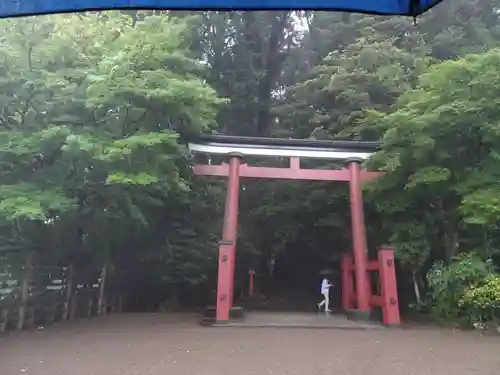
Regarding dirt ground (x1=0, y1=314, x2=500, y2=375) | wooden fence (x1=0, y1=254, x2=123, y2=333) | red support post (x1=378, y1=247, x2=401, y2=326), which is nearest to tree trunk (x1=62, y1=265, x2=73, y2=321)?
wooden fence (x1=0, y1=254, x2=123, y2=333)

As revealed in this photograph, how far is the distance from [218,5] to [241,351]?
667 centimetres

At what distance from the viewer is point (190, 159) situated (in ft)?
40.9

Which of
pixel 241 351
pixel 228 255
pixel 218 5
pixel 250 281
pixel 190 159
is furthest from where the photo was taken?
pixel 250 281

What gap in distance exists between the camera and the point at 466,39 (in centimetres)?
1783

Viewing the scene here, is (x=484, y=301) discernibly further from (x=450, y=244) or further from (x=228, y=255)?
(x=228, y=255)

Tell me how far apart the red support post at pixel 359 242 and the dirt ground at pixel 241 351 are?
1.58m

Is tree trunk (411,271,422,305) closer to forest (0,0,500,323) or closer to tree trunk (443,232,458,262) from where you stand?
forest (0,0,500,323)

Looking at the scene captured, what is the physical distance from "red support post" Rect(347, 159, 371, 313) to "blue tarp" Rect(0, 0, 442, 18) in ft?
35.4

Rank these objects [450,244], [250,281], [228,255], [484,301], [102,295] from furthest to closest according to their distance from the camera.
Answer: [250,281]
[102,295]
[450,244]
[228,255]
[484,301]

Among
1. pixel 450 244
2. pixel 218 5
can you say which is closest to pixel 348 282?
pixel 450 244

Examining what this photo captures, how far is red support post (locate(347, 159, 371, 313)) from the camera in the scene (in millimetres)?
12305

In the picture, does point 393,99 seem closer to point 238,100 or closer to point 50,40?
point 238,100

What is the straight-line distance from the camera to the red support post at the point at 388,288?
11.4 meters

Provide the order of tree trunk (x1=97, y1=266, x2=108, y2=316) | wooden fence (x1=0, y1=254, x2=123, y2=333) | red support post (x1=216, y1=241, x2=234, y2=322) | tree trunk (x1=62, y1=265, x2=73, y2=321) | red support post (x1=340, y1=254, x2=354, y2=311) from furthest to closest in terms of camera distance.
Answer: red support post (x1=340, y1=254, x2=354, y2=311) → tree trunk (x1=97, y1=266, x2=108, y2=316) → tree trunk (x1=62, y1=265, x2=73, y2=321) → red support post (x1=216, y1=241, x2=234, y2=322) → wooden fence (x1=0, y1=254, x2=123, y2=333)
